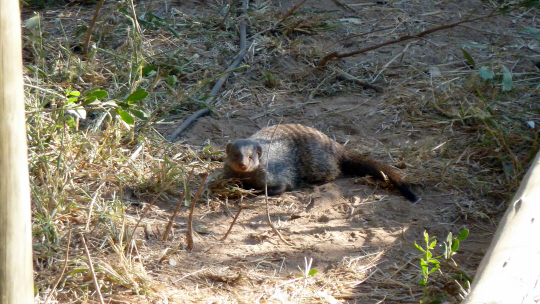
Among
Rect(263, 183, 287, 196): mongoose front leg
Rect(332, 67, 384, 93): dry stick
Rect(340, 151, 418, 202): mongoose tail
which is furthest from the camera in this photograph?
Rect(332, 67, 384, 93): dry stick

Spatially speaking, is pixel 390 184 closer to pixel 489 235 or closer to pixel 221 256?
pixel 489 235

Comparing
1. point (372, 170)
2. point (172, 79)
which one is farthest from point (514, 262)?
point (172, 79)

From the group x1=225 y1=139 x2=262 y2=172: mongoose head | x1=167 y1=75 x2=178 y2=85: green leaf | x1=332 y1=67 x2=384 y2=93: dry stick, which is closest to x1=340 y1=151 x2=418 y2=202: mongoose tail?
x1=225 y1=139 x2=262 y2=172: mongoose head

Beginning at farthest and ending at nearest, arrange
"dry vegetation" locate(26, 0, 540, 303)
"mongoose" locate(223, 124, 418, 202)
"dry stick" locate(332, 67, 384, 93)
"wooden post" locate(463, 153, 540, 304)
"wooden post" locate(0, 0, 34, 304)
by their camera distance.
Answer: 1. "dry stick" locate(332, 67, 384, 93)
2. "mongoose" locate(223, 124, 418, 202)
3. "dry vegetation" locate(26, 0, 540, 303)
4. "wooden post" locate(463, 153, 540, 304)
5. "wooden post" locate(0, 0, 34, 304)

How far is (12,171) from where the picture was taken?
4.60 ft

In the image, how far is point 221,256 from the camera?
2947mm

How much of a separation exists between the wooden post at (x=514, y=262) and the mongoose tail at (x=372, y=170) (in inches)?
44.0

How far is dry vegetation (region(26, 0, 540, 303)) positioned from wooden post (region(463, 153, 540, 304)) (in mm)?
198

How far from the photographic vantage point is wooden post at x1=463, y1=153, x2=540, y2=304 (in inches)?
76.7

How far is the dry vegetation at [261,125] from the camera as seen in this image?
274 cm

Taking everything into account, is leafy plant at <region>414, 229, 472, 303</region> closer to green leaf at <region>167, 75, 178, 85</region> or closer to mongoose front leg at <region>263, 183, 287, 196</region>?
mongoose front leg at <region>263, 183, 287, 196</region>

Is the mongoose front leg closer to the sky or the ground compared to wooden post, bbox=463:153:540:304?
closer to the ground

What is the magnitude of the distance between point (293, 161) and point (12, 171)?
288 centimetres

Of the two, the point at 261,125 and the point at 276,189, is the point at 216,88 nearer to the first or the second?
the point at 261,125
